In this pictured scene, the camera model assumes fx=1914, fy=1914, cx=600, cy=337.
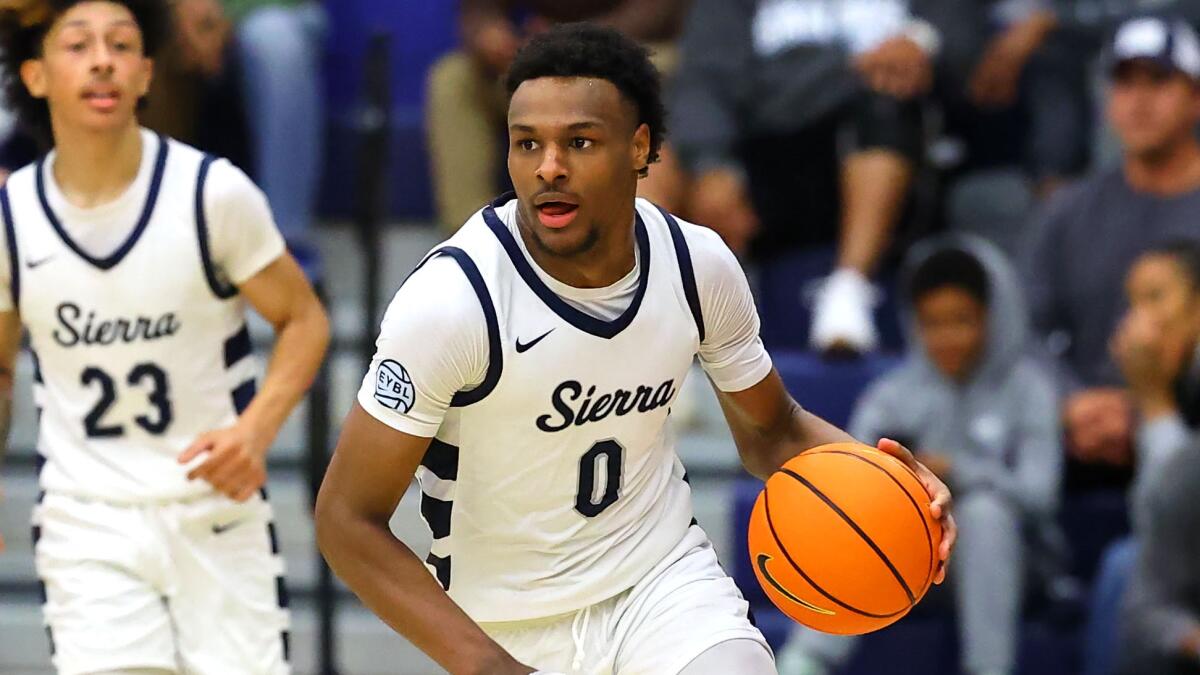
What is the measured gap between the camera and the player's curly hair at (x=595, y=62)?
11.6 feet

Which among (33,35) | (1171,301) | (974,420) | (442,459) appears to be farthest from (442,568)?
(1171,301)

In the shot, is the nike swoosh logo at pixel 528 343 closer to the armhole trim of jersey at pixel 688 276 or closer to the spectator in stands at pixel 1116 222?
the armhole trim of jersey at pixel 688 276

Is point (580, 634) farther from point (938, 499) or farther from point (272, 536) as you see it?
point (272, 536)

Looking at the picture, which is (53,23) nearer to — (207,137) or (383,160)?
(383,160)

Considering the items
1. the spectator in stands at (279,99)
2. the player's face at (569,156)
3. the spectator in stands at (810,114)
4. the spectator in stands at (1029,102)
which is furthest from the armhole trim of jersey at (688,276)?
the spectator in stands at (1029,102)

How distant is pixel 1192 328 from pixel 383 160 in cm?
286

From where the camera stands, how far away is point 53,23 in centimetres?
467

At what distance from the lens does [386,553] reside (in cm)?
341

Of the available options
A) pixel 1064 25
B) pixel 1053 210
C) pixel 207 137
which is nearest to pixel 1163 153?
pixel 1053 210

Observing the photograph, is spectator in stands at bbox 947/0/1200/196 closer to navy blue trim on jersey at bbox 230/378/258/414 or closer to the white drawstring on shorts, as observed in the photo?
navy blue trim on jersey at bbox 230/378/258/414

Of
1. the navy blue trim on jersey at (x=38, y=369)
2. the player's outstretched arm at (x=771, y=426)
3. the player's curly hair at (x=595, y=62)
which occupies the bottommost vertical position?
the navy blue trim on jersey at (x=38, y=369)

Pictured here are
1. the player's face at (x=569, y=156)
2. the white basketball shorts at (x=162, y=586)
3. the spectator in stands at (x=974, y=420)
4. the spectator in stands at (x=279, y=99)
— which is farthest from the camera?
the spectator in stands at (x=279, y=99)

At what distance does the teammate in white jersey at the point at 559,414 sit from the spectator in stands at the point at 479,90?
12.7ft

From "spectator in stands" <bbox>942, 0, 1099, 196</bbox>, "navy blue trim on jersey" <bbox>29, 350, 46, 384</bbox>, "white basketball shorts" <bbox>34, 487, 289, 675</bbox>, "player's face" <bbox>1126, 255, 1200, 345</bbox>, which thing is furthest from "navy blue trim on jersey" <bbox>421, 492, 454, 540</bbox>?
"spectator in stands" <bbox>942, 0, 1099, 196</bbox>
